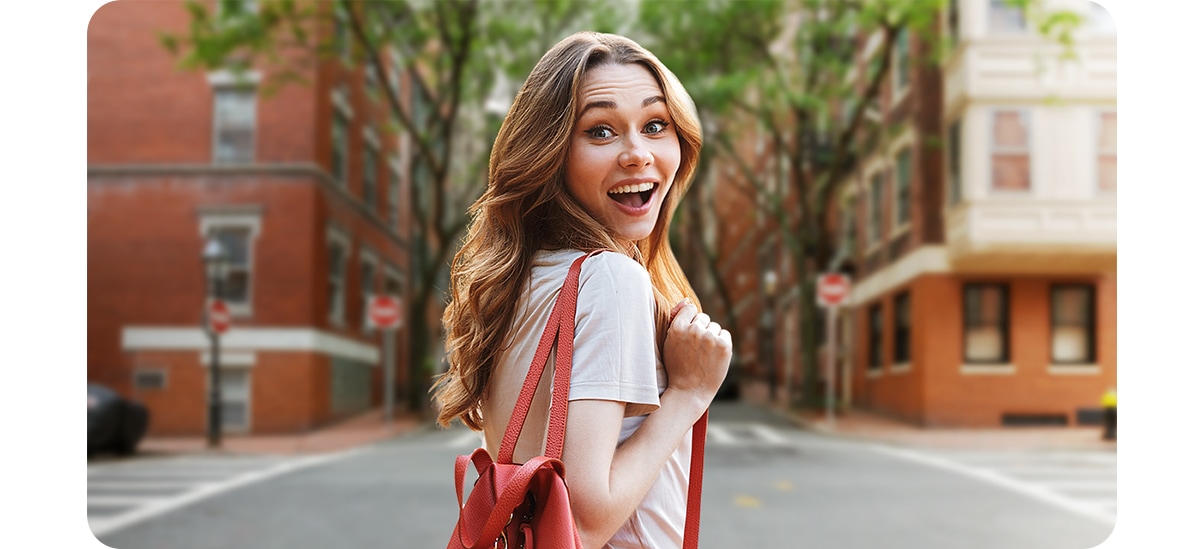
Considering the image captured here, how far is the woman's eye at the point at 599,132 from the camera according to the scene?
4.30 ft

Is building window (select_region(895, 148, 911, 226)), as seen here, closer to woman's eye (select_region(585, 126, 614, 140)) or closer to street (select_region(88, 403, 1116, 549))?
street (select_region(88, 403, 1116, 549))

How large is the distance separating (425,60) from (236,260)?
10.8 ft

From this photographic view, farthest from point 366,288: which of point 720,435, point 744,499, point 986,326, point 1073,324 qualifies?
point 1073,324

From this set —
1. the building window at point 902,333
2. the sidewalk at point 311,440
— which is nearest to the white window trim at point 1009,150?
the building window at point 902,333

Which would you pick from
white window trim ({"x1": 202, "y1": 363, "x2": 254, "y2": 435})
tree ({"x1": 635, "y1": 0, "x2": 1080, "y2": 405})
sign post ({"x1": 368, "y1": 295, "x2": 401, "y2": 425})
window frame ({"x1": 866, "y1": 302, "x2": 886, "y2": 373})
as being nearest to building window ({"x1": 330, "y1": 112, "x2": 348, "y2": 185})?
sign post ({"x1": 368, "y1": 295, "x2": 401, "y2": 425})

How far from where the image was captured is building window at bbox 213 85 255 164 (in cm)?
776

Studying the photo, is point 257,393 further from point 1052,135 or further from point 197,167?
point 1052,135

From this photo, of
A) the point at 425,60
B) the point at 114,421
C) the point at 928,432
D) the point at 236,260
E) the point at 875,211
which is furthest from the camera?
the point at 425,60

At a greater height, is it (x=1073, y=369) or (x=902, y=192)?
(x=902, y=192)

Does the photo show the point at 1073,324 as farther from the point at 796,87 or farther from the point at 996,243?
the point at 796,87


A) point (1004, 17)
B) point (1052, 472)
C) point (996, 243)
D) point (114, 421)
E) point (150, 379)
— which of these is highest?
point (1004, 17)

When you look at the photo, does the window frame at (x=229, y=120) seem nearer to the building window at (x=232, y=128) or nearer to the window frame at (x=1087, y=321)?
the building window at (x=232, y=128)

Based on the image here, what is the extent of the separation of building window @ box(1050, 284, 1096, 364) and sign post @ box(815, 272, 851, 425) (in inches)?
59.9

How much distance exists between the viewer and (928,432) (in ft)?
28.5
